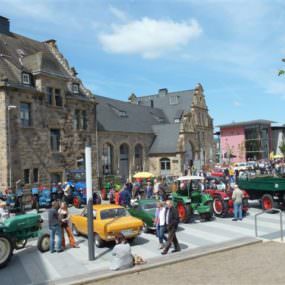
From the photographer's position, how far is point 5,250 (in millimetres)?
10516

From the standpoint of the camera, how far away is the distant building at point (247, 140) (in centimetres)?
6638

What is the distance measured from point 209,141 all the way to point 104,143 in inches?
818

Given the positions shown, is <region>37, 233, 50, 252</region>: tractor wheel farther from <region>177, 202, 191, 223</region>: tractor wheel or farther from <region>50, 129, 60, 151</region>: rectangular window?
<region>50, 129, 60, 151</region>: rectangular window

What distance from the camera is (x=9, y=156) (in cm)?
2448

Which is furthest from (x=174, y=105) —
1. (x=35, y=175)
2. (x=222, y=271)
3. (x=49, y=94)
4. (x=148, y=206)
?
(x=222, y=271)

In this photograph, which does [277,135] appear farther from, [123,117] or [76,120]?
[76,120]

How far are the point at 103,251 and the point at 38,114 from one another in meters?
17.3

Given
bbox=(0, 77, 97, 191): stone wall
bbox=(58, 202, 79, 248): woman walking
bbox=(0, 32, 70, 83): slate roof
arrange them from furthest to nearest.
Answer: bbox=(0, 32, 70, 83): slate roof → bbox=(0, 77, 97, 191): stone wall → bbox=(58, 202, 79, 248): woman walking

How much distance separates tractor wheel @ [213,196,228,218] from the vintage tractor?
28.7ft

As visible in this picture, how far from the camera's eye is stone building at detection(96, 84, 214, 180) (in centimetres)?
3759

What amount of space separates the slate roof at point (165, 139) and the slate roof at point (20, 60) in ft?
53.5

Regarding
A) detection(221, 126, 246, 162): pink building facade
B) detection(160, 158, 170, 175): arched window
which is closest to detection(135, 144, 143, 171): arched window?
detection(160, 158, 170, 175): arched window

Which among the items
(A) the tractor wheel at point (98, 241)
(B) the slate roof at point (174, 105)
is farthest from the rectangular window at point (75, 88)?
(B) the slate roof at point (174, 105)

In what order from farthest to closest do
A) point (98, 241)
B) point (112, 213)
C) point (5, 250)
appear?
point (112, 213) → point (98, 241) → point (5, 250)
